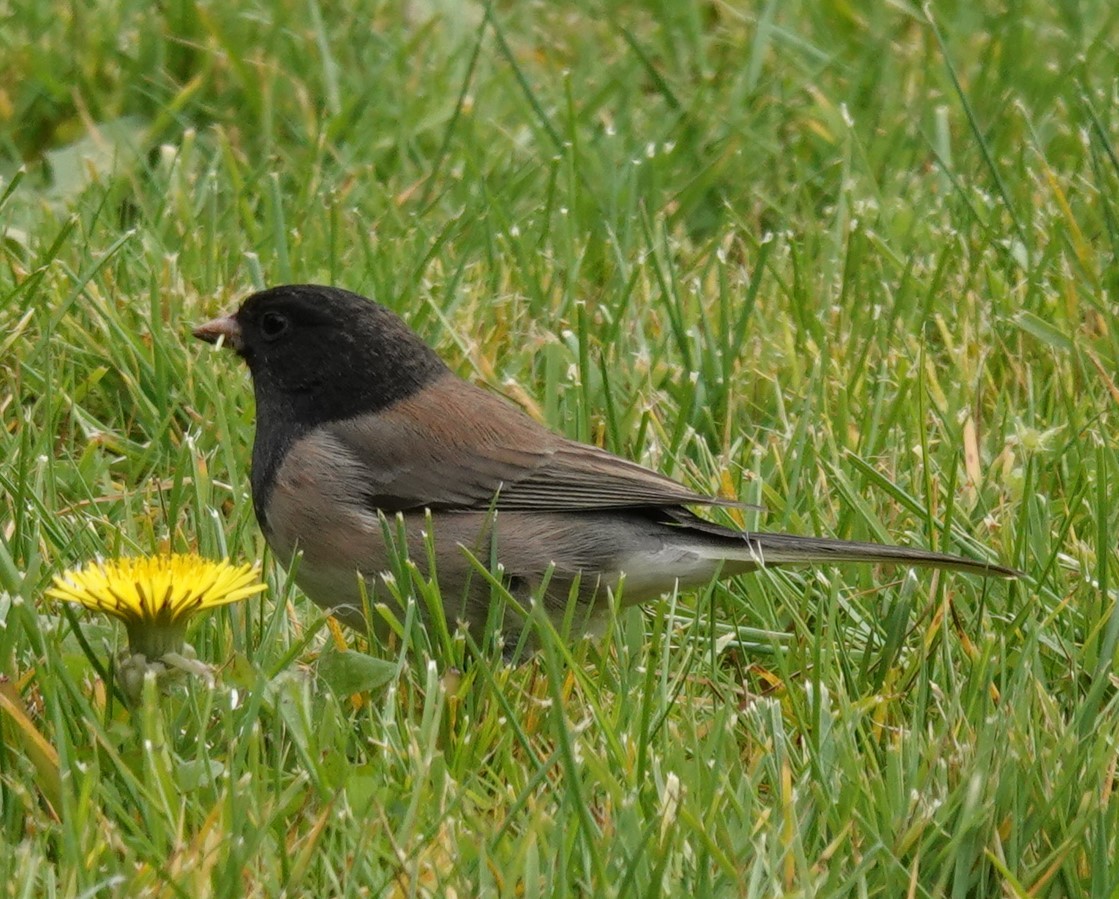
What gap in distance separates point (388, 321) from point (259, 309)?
9.5 inches

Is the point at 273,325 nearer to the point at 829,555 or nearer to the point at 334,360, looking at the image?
the point at 334,360

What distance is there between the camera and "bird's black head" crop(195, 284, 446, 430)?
11.4ft

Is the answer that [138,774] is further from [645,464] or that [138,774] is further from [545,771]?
[645,464]

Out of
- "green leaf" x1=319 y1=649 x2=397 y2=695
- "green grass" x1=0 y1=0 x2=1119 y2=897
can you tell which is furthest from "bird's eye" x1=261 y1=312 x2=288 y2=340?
"green leaf" x1=319 y1=649 x2=397 y2=695

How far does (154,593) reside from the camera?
2.47 metres

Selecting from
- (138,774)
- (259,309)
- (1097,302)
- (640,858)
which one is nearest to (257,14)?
(259,309)

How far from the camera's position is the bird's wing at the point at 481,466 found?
3.27 meters

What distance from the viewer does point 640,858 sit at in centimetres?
221

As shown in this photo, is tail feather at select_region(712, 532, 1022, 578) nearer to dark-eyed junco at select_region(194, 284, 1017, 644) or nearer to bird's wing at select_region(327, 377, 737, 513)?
dark-eyed junco at select_region(194, 284, 1017, 644)

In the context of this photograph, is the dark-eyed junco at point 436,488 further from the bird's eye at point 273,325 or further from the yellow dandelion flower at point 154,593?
the yellow dandelion flower at point 154,593

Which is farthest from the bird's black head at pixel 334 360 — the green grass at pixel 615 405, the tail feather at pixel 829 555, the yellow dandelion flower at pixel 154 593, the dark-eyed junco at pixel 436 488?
the yellow dandelion flower at pixel 154 593

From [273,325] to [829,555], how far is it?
3.77ft

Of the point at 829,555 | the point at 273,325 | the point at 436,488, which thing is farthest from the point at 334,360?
the point at 829,555

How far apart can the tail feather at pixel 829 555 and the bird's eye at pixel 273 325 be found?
0.93 meters
